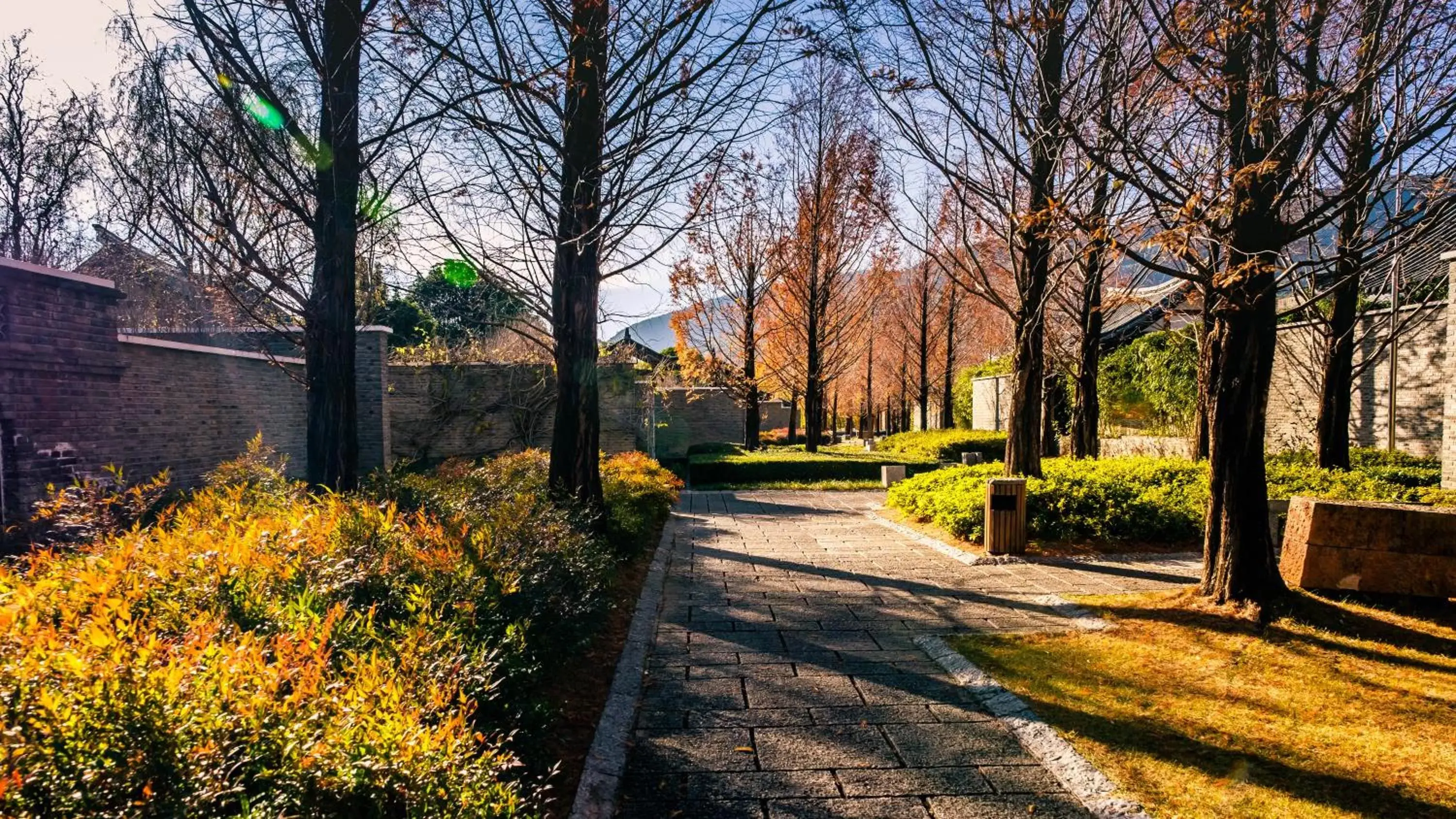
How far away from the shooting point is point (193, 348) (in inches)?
410

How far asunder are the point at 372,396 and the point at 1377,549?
14.7 m

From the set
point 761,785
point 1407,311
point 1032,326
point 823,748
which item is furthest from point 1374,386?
point 761,785

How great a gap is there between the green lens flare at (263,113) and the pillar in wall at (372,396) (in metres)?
6.51

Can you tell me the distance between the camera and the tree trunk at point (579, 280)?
7066mm

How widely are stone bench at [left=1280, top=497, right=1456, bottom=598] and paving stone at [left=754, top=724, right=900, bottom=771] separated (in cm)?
437

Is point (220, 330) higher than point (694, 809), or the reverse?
point (220, 330)

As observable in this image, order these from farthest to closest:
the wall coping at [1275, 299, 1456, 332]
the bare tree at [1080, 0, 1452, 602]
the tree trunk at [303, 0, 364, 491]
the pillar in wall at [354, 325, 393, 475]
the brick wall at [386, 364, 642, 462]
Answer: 1. the brick wall at [386, 364, 642, 462]
2. the pillar in wall at [354, 325, 393, 475]
3. the wall coping at [1275, 299, 1456, 332]
4. the tree trunk at [303, 0, 364, 491]
5. the bare tree at [1080, 0, 1452, 602]

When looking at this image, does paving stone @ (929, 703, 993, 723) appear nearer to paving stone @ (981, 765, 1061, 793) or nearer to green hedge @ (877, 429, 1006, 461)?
paving stone @ (981, 765, 1061, 793)

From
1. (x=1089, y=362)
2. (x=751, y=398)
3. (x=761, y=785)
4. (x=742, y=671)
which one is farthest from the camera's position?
(x=751, y=398)

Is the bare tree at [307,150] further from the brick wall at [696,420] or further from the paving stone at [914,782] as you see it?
the brick wall at [696,420]

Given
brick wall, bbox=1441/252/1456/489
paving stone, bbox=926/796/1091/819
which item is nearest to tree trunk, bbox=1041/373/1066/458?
brick wall, bbox=1441/252/1456/489

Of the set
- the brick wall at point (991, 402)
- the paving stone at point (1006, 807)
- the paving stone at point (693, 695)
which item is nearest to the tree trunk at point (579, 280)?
the paving stone at point (693, 695)

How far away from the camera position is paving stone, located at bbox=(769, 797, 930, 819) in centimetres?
296

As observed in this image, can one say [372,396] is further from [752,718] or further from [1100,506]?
[752,718]
